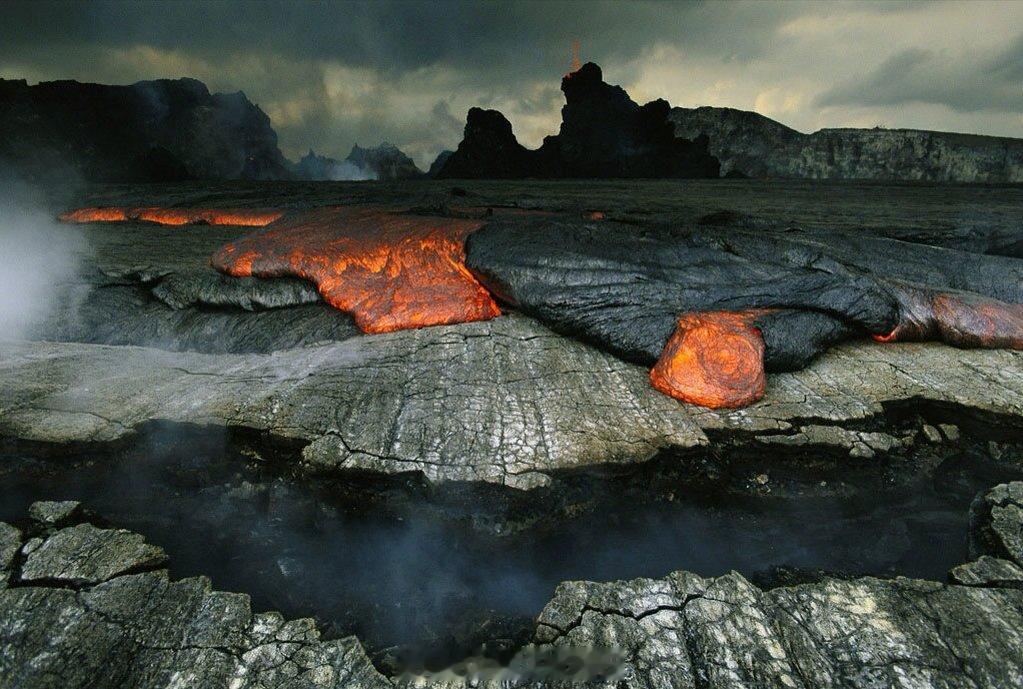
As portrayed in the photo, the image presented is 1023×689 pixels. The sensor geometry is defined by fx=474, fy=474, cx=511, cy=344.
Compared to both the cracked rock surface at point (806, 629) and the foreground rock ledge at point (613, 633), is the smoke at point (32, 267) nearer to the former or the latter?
the foreground rock ledge at point (613, 633)

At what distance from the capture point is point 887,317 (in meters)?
3.12

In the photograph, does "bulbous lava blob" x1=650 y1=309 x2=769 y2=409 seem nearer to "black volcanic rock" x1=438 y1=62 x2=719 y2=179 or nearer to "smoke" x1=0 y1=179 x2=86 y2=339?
"smoke" x1=0 y1=179 x2=86 y2=339

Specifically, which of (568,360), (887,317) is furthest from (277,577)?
(887,317)

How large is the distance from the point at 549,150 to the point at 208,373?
2745cm

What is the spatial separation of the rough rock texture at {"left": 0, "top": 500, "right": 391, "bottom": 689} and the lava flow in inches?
75.0

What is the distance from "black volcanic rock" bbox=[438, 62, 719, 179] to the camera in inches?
A: 1022

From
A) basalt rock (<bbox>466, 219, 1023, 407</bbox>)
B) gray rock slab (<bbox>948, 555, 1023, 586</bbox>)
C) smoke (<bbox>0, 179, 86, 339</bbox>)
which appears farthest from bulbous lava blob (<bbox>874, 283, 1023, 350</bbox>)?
smoke (<bbox>0, 179, 86, 339</bbox>)

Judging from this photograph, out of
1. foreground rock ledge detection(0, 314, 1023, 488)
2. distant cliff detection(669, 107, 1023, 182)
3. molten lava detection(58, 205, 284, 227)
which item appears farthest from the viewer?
distant cliff detection(669, 107, 1023, 182)

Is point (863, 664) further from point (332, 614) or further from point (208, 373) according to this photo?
point (208, 373)

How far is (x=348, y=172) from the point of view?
167 feet

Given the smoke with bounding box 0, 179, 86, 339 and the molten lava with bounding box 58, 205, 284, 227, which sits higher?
the molten lava with bounding box 58, 205, 284, 227

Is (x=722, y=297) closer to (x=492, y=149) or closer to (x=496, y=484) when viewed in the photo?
(x=496, y=484)

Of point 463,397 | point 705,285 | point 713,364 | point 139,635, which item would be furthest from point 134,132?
point 713,364

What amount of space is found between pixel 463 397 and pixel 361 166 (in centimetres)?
5476
